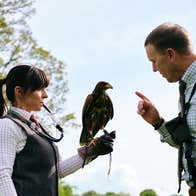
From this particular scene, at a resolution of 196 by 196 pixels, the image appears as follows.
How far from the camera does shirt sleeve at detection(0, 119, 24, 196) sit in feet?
12.0

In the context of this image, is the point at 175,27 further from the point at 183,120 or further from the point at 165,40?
the point at 183,120

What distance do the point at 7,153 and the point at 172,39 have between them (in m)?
1.17

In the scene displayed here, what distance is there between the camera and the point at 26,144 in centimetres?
384

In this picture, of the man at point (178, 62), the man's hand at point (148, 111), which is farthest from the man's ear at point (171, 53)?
the man's hand at point (148, 111)

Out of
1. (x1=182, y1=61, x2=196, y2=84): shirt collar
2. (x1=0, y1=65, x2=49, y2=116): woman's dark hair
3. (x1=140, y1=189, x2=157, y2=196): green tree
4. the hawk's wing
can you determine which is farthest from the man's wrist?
(x1=140, y1=189, x2=157, y2=196): green tree

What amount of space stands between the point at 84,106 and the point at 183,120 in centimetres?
87

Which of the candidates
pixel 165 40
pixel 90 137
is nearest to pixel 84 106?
pixel 90 137

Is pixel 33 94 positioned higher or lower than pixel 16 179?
higher

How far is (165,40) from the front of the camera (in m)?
3.62

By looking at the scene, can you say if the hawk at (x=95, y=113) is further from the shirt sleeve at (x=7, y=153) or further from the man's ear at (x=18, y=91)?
the shirt sleeve at (x=7, y=153)

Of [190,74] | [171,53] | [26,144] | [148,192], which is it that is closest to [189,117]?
[190,74]

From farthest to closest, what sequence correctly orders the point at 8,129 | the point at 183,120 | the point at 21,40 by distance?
the point at 21,40, the point at 8,129, the point at 183,120

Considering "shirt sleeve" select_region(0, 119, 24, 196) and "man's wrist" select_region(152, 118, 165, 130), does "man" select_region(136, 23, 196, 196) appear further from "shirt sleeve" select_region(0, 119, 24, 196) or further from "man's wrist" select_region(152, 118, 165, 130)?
"shirt sleeve" select_region(0, 119, 24, 196)

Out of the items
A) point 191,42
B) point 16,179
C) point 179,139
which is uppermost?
point 191,42
